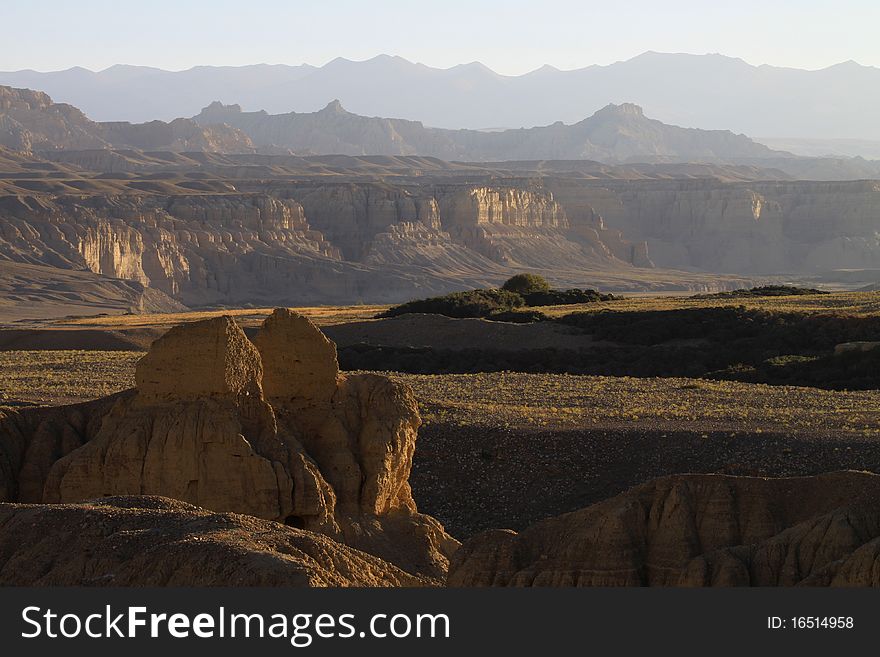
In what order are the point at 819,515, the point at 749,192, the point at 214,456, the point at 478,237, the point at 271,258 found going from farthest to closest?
the point at 749,192
the point at 478,237
the point at 271,258
the point at 214,456
the point at 819,515

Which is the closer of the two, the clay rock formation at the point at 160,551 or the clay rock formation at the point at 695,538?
the clay rock formation at the point at 160,551

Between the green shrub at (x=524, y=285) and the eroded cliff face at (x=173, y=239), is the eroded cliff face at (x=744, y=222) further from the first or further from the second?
the green shrub at (x=524, y=285)

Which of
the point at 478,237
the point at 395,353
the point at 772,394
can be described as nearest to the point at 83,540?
the point at 772,394

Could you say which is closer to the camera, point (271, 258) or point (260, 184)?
point (271, 258)

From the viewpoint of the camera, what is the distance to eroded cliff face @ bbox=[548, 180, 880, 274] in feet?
552

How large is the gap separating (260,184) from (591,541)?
14243 cm

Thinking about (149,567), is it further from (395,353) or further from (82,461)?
(395,353)

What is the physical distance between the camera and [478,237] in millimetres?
145750

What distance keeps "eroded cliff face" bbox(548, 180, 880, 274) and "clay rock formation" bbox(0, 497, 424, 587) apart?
503 ft

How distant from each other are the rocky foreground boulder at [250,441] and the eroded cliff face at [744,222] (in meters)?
148

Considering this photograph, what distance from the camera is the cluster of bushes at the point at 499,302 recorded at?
6202 centimetres

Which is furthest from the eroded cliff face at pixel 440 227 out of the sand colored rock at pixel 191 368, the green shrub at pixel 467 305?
the sand colored rock at pixel 191 368

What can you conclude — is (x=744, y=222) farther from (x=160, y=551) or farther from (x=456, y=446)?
(x=160, y=551)

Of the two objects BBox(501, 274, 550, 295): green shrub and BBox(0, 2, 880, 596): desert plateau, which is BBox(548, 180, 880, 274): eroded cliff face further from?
BBox(0, 2, 880, 596): desert plateau
